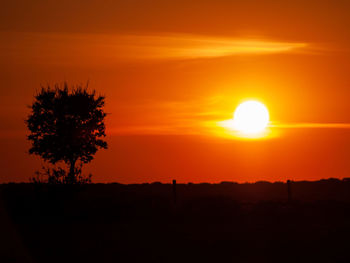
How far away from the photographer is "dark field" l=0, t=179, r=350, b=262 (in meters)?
24.7

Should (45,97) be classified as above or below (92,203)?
above

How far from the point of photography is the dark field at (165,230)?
24.7 metres

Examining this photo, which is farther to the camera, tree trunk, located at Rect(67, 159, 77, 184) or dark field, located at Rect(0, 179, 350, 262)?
tree trunk, located at Rect(67, 159, 77, 184)

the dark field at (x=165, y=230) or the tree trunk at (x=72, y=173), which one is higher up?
the tree trunk at (x=72, y=173)

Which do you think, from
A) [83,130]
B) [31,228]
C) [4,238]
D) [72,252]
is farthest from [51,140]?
[4,238]

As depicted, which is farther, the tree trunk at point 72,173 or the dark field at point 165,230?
the tree trunk at point 72,173

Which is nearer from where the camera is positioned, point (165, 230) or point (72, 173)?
point (165, 230)

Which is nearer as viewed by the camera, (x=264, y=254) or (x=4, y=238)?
(x=4, y=238)

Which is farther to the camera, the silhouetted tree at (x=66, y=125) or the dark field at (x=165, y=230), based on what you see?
the silhouetted tree at (x=66, y=125)

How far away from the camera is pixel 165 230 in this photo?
32.3 m

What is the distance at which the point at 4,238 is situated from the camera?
17984mm

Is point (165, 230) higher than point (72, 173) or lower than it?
lower

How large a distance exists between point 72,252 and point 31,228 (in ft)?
29.3

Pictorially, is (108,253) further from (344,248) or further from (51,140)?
(51,140)
